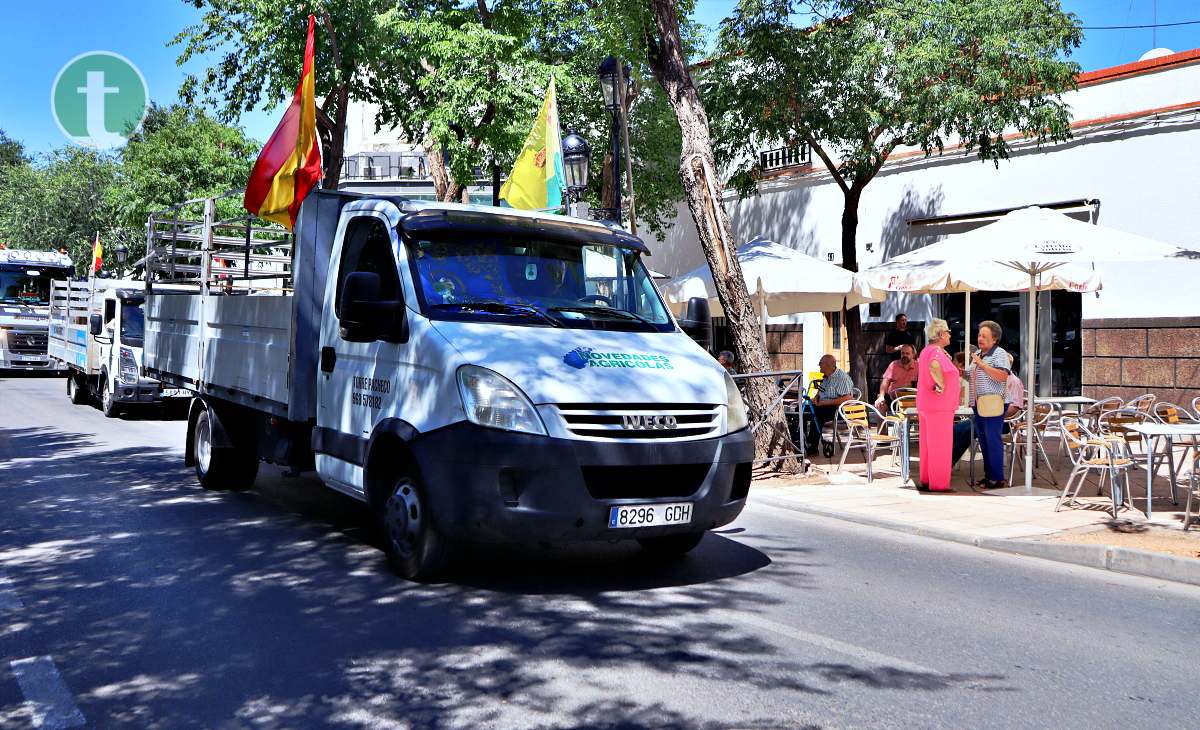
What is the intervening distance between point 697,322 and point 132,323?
13307 millimetres

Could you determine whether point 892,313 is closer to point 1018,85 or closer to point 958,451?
point 1018,85

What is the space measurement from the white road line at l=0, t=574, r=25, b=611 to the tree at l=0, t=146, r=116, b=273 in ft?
157

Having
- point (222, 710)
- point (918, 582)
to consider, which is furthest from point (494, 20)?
point (222, 710)

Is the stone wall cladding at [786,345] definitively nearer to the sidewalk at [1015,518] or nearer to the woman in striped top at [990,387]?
the sidewalk at [1015,518]

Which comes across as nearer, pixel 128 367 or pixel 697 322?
pixel 697 322

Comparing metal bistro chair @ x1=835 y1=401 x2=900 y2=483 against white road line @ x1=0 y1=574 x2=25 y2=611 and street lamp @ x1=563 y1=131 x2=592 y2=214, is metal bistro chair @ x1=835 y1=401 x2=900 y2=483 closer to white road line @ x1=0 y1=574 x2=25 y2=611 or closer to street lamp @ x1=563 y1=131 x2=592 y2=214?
street lamp @ x1=563 y1=131 x2=592 y2=214

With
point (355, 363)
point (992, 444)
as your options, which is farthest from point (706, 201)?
point (355, 363)

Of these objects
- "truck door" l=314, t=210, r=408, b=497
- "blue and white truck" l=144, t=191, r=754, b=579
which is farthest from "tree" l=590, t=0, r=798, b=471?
"truck door" l=314, t=210, r=408, b=497

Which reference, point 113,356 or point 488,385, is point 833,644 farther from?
point 113,356

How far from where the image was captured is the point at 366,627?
5.56 m

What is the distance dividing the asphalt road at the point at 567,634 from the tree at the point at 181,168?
31798 millimetres

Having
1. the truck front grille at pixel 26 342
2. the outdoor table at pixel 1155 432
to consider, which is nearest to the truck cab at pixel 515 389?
the outdoor table at pixel 1155 432

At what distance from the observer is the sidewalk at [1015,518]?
759 cm

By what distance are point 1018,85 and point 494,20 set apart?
34.5ft
